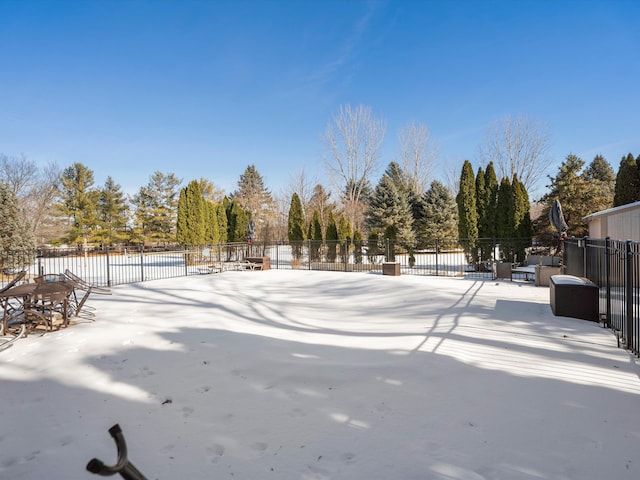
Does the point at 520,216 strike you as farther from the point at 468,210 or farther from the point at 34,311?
the point at 34,311

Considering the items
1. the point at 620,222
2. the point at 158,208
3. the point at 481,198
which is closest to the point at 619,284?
the point at 620,222

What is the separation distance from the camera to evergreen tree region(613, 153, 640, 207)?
16.2m

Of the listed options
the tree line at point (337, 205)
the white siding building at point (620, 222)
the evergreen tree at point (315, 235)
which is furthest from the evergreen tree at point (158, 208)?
the white siding building at point (620, 222)

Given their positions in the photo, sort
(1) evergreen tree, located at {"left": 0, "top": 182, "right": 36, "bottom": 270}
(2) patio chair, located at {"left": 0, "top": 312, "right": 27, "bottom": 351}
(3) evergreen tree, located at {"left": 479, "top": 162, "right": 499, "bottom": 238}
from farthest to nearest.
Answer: (3) evergreen tree, located at {"left": 479, "top": 162, "right": 499, "bottom": 238} → (1) evergreen tree, located at {"left": 0, "top": 182, "right": 36, "bottom": 270} → (2) patio chair, located at {"left": 0, "top": 312, "right": 27, "bottom": 351}

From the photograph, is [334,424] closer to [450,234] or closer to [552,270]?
[552,270]

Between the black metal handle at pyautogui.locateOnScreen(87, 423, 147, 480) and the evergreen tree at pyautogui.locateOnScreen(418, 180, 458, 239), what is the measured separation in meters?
28.0

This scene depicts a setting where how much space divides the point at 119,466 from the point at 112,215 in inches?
1621

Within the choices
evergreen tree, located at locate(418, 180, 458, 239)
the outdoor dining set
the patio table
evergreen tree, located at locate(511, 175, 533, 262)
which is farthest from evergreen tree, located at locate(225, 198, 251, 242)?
the patio table

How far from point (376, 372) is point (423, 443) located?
1323 mm

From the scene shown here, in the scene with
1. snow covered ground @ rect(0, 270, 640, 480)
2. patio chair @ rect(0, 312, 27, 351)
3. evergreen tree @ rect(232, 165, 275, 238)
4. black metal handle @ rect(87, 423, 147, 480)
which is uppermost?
evergreen tree @ rect(232, 165, 275, 238)

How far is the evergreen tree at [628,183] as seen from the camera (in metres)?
16.2

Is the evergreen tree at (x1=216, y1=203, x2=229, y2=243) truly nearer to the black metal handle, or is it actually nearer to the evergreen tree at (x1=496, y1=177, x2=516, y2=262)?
the evergreen tree at (x1=496, y1=177, x2=516, y2=262)

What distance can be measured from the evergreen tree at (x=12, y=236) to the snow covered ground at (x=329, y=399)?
13766 millimetres

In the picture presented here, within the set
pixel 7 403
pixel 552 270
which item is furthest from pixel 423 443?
pixel 552 270
